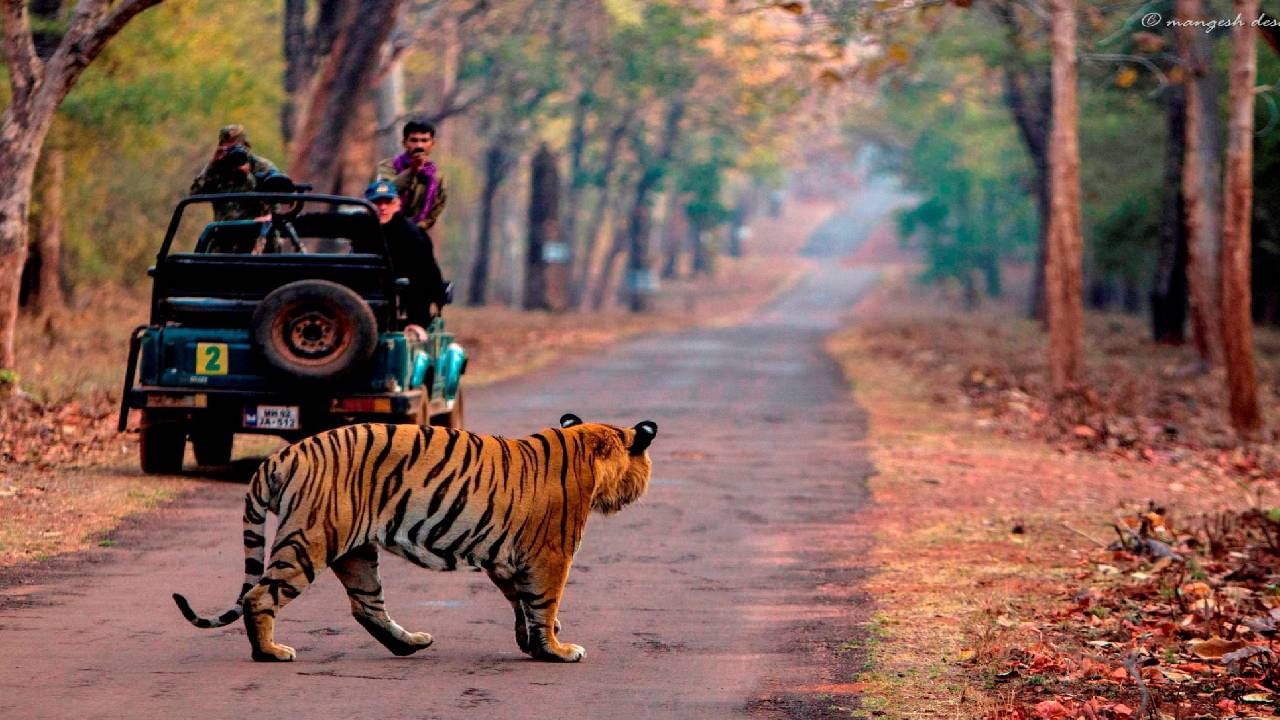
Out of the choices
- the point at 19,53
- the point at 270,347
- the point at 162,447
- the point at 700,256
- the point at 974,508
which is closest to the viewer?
the point at 270,347

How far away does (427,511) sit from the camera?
7965 millimetres

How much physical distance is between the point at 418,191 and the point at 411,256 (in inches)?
Answer: 41.6

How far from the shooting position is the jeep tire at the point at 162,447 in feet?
44.8

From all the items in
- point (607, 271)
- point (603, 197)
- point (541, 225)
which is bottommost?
point (607, 271)

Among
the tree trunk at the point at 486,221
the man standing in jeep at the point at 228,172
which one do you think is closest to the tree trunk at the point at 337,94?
the man standing in jeep at the point at 228,172

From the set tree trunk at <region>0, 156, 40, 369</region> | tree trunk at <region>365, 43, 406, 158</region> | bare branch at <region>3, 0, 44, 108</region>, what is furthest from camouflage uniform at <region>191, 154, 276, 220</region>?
tree trunk at <region>365, 43, 406, 158</region>

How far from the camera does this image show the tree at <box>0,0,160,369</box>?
16344 millimetres

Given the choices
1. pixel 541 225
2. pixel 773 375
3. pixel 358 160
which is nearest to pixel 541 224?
pixel 541 225

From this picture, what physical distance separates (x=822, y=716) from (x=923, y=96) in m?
74.3

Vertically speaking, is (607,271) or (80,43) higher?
(80,43)

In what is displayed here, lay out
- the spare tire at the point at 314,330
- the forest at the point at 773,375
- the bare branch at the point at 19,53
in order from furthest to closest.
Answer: the bare branch at the point at 19,53, the spare tire at the point at 314,330, the forest at the point at 773,375

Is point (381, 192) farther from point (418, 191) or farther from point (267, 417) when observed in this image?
point (267, 417)

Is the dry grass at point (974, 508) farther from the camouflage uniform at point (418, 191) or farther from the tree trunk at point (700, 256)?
the tree trunk at point (700, 256)

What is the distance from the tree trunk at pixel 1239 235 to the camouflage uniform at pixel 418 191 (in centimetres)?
914
